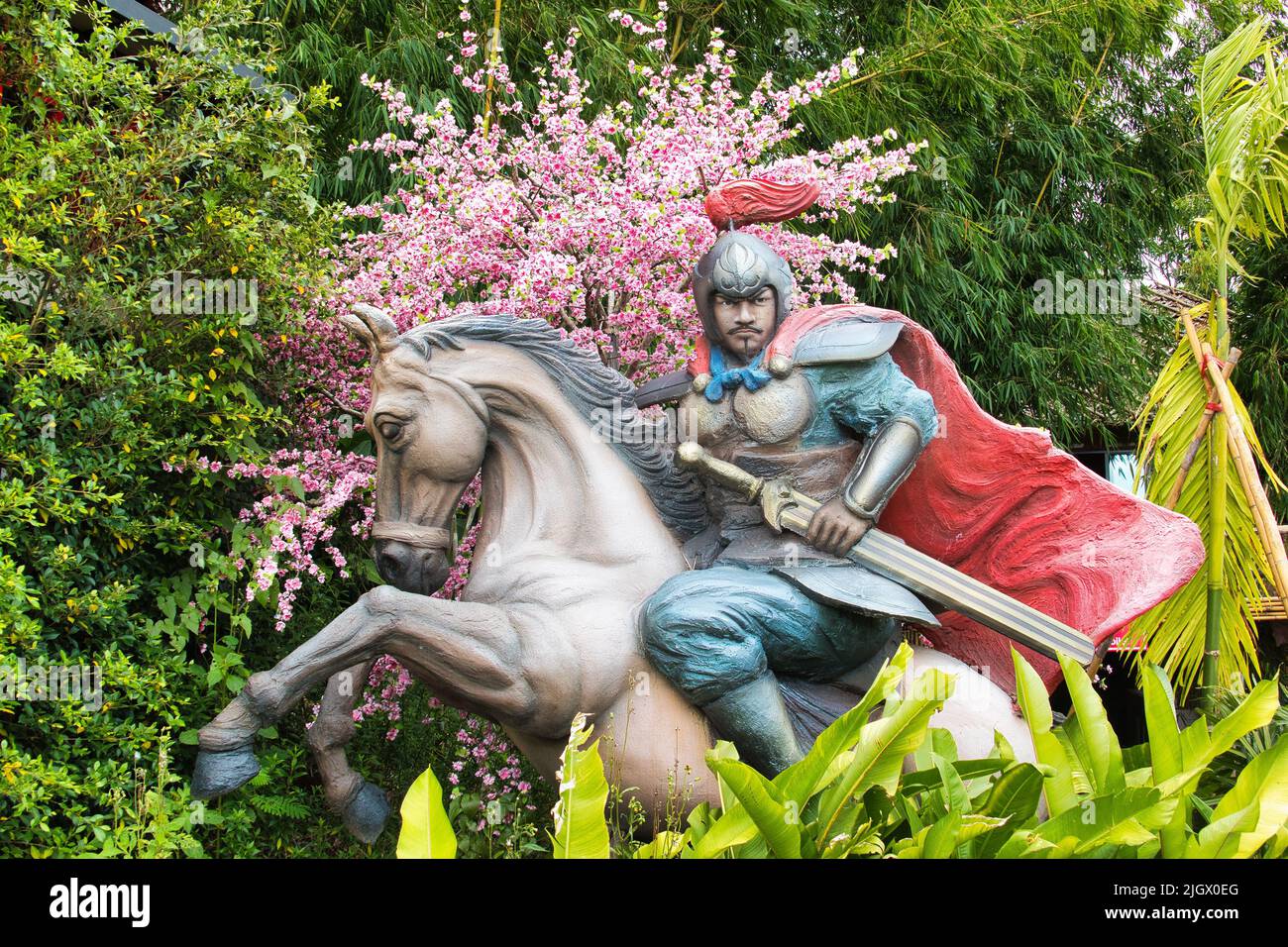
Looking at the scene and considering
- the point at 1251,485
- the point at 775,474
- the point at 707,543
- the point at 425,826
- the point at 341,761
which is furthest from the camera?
the point at 1251,485

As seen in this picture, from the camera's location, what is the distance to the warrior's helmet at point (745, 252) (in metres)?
3.76

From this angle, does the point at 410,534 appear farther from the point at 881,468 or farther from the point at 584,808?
the point at 881,468

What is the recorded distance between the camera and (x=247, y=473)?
4.65m

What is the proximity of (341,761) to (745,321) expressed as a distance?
5.26 ft

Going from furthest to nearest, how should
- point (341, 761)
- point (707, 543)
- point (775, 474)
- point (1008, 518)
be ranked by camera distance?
point (1008, 518) < point (707, 543) < point (775, 474) < point (341, 761)

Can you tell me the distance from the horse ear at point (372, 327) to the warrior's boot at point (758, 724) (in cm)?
129

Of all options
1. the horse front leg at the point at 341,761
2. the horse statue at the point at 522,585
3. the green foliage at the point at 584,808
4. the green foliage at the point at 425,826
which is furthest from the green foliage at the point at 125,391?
the green foliage at the point at 584,808

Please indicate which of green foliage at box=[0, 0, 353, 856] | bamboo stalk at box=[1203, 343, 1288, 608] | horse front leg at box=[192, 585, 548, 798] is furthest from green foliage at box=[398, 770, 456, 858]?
bamboo stalk at box=[1203, 343, 1288, 608]

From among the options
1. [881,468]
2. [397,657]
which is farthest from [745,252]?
[397,657]

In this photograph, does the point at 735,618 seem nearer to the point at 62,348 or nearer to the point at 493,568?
the point at 493,568

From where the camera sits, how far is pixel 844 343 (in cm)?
370

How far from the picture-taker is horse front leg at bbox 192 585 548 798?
10.9ft

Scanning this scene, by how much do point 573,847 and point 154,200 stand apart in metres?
2.70
